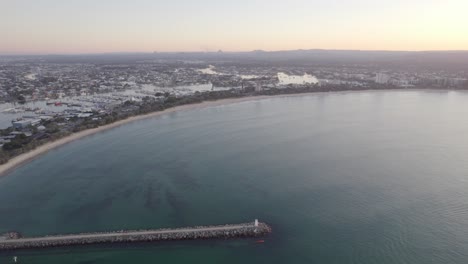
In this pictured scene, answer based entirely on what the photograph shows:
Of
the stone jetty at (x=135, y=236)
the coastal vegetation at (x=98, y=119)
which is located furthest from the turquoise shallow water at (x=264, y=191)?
the coastal vegetation at (x=98, y=119)

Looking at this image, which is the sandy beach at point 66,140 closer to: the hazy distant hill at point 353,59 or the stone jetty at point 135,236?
the stone jetty at point 135,236

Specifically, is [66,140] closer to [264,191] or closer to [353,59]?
[264,191]

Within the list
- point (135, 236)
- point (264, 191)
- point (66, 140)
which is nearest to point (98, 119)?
point (66, 140)

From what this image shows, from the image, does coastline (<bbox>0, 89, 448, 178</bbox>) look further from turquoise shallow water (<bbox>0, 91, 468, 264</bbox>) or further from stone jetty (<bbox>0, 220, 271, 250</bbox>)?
stone jetty (<bbox>0, 220, 271, 250</bbox>)

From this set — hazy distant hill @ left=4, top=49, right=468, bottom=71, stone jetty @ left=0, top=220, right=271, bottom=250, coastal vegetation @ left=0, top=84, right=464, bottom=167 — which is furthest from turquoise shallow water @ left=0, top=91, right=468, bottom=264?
hazy distant hill @ left=4, top=49, right=468, bottom=71

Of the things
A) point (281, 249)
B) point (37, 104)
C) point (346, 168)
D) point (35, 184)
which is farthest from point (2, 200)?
point (37, 104)

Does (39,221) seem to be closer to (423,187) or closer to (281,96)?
(423,187)
